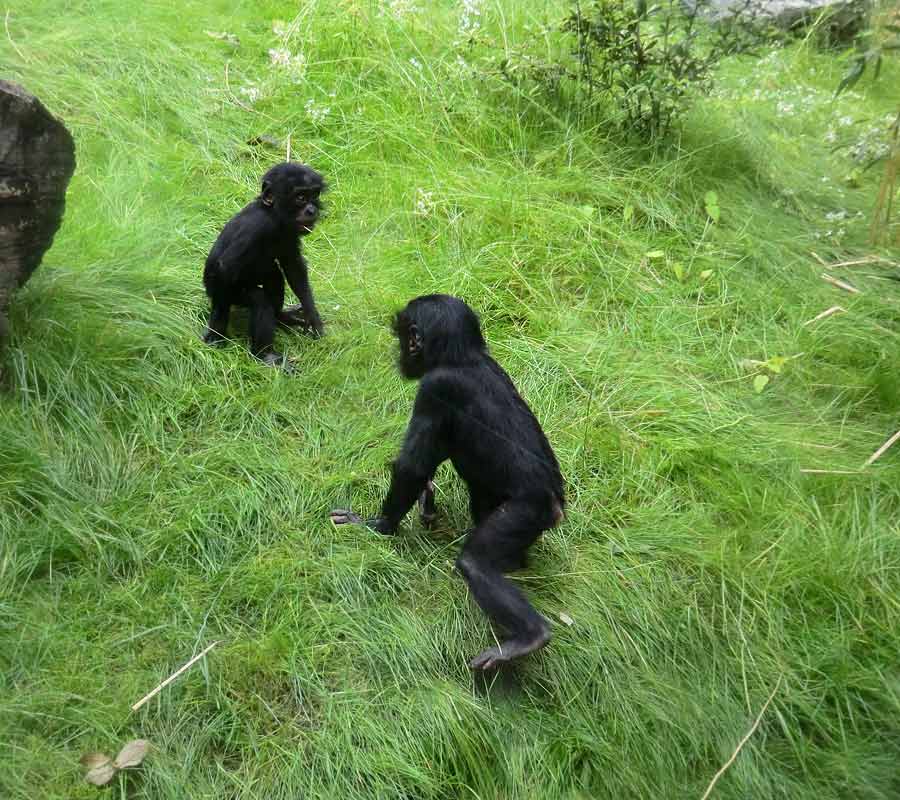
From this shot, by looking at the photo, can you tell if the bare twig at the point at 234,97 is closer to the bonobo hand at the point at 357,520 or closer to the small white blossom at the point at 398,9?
the small white blossom at the point at 398,9

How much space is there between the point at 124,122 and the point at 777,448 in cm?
474

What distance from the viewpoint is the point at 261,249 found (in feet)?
15.1

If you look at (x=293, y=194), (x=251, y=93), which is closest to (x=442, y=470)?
(x=293, y=194)

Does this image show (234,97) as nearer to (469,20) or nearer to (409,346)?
(469,20)

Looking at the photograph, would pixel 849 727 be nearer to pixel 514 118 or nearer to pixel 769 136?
pixel 514 118

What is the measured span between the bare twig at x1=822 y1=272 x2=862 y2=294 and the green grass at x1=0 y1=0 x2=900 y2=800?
104 mm

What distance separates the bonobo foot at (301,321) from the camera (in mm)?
4871

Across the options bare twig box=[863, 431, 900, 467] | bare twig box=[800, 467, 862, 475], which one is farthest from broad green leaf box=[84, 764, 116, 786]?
bare twig box=[863, 431, 900, 467]

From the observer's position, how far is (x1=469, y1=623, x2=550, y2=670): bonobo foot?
3.16 m

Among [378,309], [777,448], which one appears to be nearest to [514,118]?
[378,309]

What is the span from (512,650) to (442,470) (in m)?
1.11

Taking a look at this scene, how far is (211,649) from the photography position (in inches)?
128

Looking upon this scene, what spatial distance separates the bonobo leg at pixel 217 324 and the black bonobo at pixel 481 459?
1390 millimetres

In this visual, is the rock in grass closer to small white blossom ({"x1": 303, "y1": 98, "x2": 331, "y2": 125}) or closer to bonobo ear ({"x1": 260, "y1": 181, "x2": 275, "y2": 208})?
bonobo ear ({"x1": 260, "y1": 181, "x2": 275, "y2": 208})
